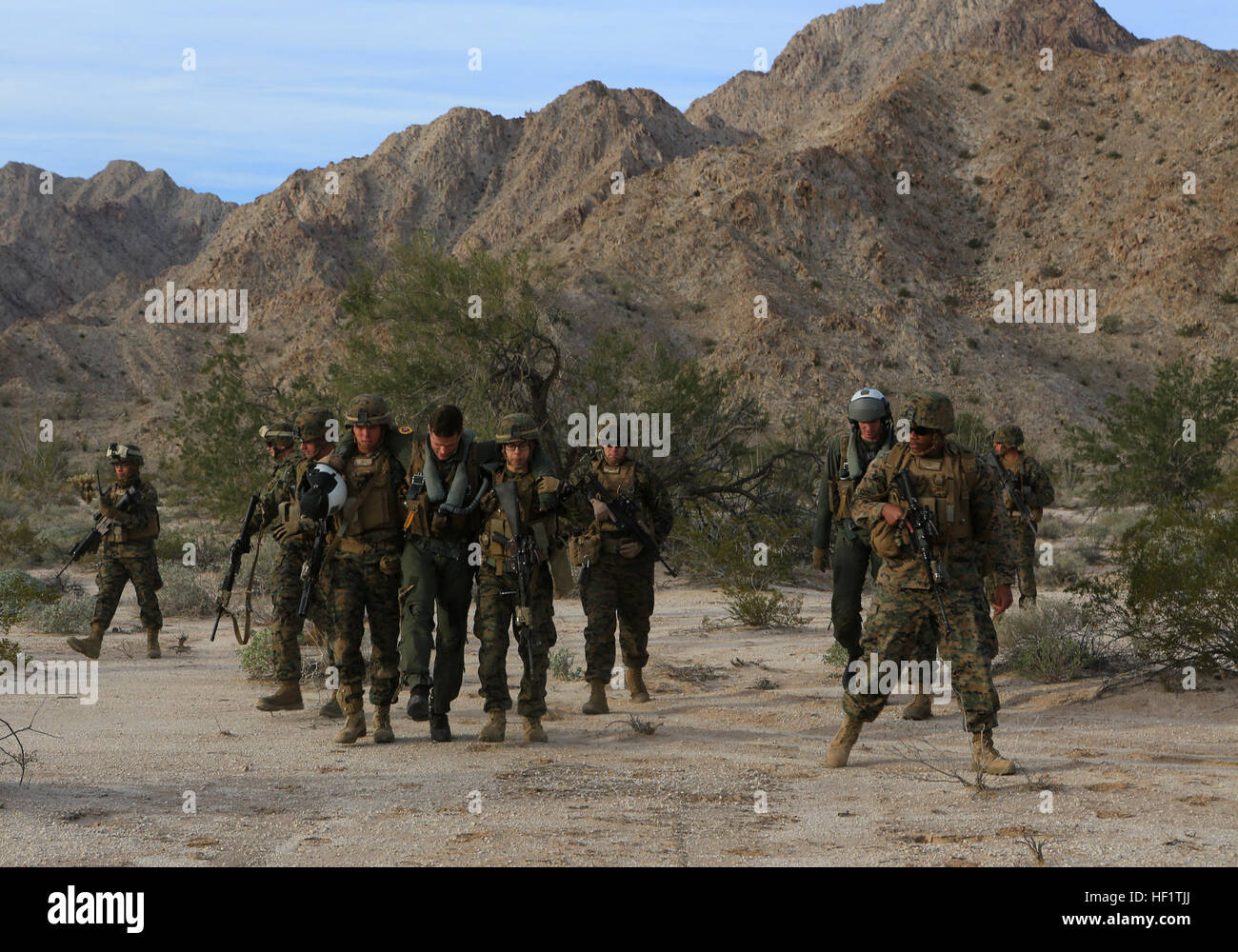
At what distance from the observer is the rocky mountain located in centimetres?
4412

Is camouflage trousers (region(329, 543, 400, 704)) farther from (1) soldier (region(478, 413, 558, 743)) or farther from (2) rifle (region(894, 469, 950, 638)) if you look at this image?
(2) rifle (region(894, 469, 950, 638))

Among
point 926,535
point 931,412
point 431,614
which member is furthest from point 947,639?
point 431,614

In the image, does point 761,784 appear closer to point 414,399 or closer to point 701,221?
point 414,399

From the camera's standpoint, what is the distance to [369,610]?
7312 mm

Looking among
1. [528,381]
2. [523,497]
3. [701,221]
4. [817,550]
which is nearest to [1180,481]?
[528,381]

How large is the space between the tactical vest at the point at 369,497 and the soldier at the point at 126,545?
4550mm

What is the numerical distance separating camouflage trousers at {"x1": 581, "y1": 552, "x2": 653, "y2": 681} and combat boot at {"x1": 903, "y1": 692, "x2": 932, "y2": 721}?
6.27 feet

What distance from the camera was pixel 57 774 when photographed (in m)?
6.32

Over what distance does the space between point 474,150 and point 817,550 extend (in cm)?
6602

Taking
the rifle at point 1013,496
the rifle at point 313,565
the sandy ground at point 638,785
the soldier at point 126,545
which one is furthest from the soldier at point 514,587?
the soldier at point 126,545

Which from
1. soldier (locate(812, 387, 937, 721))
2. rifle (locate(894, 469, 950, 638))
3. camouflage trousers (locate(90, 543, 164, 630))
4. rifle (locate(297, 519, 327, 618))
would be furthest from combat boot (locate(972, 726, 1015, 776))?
camouflage trousers (locate(90, 543, 164, 630))

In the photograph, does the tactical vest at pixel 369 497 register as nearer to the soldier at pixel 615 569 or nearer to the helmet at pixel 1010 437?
the soldier at pixel 615 569

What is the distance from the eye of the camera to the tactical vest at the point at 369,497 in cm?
716

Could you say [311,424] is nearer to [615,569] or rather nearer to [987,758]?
[615,569]
